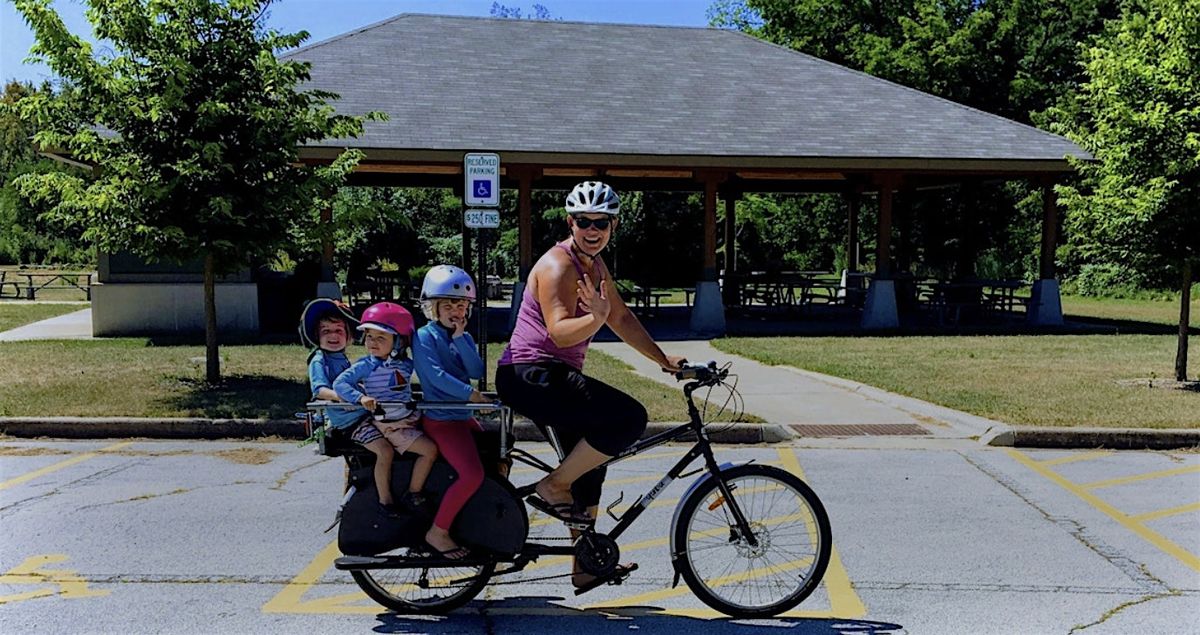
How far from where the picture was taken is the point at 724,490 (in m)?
4.45

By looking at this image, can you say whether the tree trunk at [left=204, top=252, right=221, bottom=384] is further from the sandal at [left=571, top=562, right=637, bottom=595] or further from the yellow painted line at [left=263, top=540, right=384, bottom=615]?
the sandal at [left=571, top=562, right=637, bottom=595]

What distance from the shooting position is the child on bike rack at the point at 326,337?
4605 millimetres

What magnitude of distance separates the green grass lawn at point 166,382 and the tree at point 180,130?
30.3 inches

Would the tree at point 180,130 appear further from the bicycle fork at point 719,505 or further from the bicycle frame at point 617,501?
the bicycle fork at point 719,505

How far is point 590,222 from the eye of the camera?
426cm

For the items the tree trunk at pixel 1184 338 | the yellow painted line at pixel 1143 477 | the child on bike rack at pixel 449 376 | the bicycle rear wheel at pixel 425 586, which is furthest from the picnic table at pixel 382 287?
the child on bike rack at pixel 449 376

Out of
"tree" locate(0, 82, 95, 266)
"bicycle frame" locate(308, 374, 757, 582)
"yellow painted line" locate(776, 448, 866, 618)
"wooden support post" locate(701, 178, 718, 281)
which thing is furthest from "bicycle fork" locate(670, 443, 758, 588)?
"tree" locate(0, 82, 95, 266)

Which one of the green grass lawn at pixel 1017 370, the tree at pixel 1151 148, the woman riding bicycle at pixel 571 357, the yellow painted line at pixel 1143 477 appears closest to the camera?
the woman riding bicycle at pixel 571 357

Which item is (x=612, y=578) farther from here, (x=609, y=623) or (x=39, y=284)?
(x=39, y=284)

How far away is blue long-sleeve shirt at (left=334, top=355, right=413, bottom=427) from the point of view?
440 centimetres

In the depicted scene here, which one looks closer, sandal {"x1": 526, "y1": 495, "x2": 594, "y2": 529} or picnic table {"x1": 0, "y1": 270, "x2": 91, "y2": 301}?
sandal {"x1": 526, "y1": 495, "x2": 594, "y2": 529}

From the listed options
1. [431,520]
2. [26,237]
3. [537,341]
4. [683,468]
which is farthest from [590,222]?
[26,237]

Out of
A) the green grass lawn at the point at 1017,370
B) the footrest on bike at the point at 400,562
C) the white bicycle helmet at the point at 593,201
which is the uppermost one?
the white bicycle helmet at the point at 593,201

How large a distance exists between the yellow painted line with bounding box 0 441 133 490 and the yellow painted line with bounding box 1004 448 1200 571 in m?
7.48
